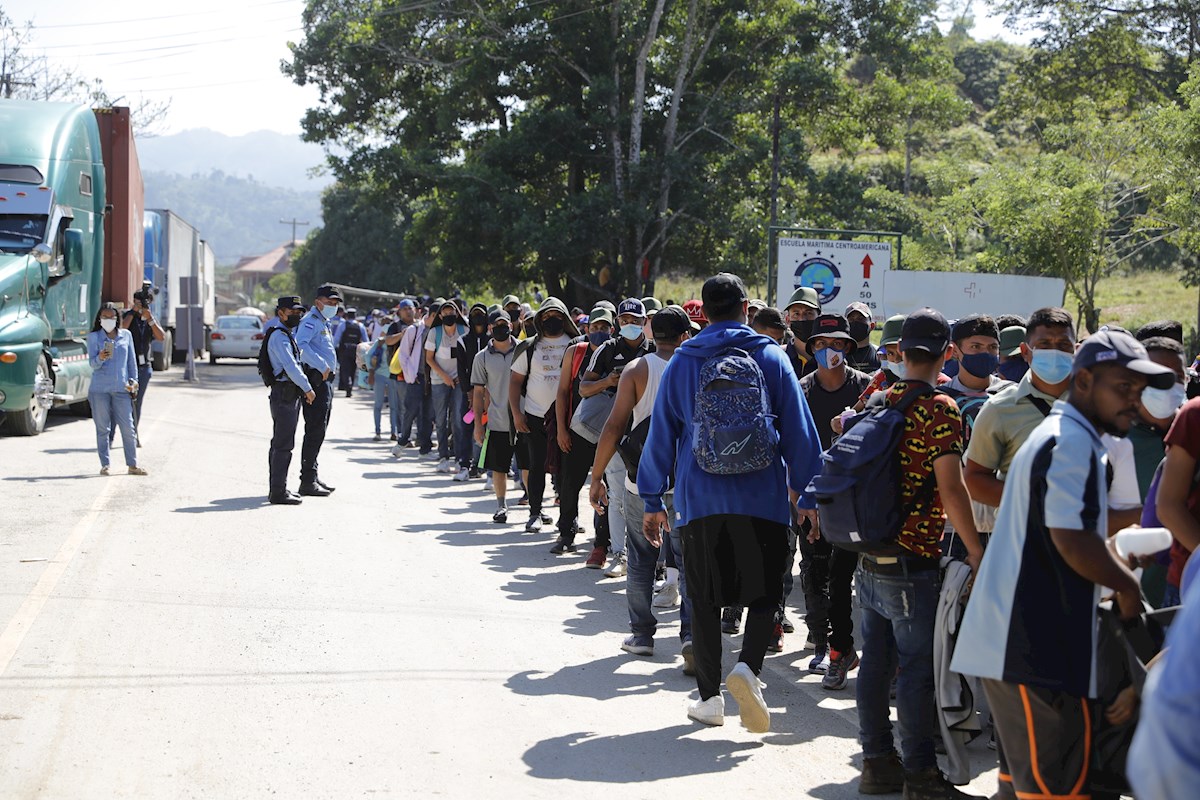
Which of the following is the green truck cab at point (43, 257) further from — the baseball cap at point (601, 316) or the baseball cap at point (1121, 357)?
the baseball cap at point (1121, 357)

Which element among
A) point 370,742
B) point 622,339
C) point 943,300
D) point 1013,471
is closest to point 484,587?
point 622,339

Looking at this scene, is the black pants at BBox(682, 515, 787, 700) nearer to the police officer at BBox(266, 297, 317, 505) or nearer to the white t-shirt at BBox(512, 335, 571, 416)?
the white t-shirt at BBox(512, 335, 571, 416)

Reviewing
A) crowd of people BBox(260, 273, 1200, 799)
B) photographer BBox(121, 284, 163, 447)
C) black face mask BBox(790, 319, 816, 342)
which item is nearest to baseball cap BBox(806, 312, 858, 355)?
crowd of people BBox(260, 273, 1200, 799)

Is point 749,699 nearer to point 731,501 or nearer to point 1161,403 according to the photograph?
point 731,501

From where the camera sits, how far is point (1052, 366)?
5.01m

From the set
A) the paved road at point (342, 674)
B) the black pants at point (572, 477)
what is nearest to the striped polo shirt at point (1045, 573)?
the paved road at point (342, 674)

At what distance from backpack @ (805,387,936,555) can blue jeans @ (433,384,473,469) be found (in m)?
10.3

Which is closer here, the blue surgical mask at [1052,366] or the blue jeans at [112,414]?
the blue surgical mask at [1052,366]

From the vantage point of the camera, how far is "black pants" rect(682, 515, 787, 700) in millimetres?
5766

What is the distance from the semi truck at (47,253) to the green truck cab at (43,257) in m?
0.01

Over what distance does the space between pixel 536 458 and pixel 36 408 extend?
9.40 meters

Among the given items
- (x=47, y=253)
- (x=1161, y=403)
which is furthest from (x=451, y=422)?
(x=1161, y=403)

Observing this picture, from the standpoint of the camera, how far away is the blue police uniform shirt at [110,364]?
13.6 metres

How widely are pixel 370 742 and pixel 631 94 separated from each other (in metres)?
28.1
